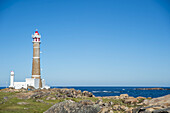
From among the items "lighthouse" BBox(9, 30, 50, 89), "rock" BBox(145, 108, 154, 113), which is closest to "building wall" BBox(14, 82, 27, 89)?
"lighthouse" BBox(9, 30, 50, 89)

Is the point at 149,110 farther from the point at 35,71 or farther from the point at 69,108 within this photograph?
the point at 35,71

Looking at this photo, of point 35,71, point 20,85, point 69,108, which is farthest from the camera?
point 20,85

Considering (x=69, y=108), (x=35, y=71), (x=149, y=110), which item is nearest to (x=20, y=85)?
(x=35, y=71)

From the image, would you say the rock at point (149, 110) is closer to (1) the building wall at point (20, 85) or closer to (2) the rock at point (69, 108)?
(2) the rock at point (69, 108)

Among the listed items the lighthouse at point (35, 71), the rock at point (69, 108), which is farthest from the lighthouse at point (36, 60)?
the rock at point (69, 108)

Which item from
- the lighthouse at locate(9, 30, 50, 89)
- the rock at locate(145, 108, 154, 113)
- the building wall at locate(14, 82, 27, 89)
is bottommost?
the rock at locate(145, 108, 154, 113)

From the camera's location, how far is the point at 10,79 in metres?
62.1

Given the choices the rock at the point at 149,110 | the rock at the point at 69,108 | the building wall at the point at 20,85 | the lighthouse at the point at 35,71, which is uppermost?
the lighthouse at the point at 35,71

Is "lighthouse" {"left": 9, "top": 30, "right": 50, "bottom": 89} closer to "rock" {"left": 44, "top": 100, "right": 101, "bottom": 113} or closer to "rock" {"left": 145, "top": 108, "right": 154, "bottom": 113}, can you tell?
"rock" {"left": 44, "top": 100, "right": 101, "bottom": 113}

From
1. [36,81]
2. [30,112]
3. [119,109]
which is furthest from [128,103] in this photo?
[36,81]

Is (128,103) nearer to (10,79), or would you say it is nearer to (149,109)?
(149,109)

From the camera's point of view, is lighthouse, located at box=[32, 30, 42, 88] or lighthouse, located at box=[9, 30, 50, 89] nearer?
lighthouse, located at box=[9, 30, 50, 89]

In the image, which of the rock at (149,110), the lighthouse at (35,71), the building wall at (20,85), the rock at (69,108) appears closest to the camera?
the rock at (149,110)

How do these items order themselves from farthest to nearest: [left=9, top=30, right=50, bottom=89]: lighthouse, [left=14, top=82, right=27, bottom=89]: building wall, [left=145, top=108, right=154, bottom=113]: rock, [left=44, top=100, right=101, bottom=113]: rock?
[left=14, top=82, right=27, bottom=89]: building wall < [left=9, top=30, right=50, bottom=89]: lighthouse < [left=44, top=100, right=101, bottom=113]: rock < [left=145, top=108, right=154, bottom=113]: rock
